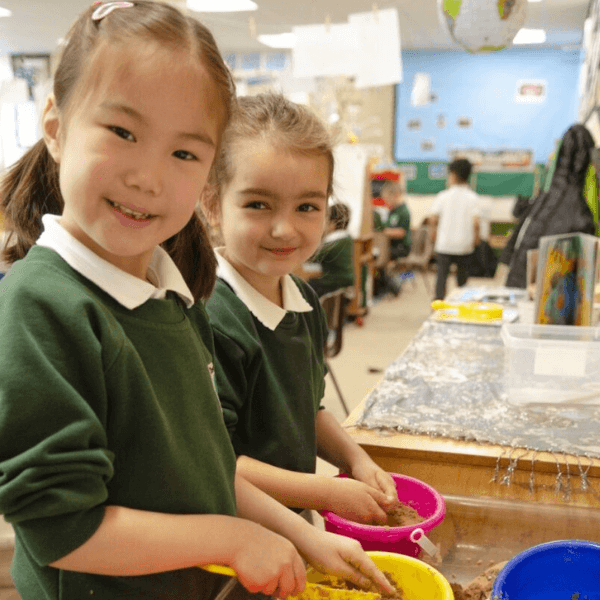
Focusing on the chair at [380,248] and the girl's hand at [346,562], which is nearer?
the girl's hand at [346,562]

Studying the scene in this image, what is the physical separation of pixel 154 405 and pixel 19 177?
0.39m

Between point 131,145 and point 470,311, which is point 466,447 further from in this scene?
point 470,311

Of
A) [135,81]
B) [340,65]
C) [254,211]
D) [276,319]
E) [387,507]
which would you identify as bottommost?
[387,507]

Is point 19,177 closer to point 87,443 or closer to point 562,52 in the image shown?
point 87,443

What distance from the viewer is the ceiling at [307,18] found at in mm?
7273

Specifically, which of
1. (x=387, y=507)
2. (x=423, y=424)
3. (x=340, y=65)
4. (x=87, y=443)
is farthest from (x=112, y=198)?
(x=340, y=65)

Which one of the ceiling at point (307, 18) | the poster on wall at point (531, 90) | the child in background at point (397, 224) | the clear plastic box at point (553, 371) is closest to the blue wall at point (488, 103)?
the poster on wall at point (531, 90)

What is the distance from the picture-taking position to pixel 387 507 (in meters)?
1.00

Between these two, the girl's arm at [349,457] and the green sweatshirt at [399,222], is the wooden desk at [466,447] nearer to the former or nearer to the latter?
the girl's arm at [349,457]

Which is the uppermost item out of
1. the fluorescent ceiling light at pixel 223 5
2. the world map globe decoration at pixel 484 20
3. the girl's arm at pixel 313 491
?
the fluorescent ceiling light at pixel 223 5

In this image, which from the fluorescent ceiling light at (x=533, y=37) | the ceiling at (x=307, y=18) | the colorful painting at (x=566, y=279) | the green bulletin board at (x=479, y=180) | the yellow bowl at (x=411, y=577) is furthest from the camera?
Result: the green bulletin board at (x=479, y=180)

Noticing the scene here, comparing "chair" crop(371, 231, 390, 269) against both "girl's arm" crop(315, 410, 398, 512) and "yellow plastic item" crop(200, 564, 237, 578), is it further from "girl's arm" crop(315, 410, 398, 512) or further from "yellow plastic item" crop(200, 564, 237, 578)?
"yellow plastic item" crop(200, 564, 237, 578)

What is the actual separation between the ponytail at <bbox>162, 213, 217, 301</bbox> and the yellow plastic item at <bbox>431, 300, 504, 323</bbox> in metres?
1.47

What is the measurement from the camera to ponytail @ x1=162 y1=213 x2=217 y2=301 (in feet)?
2.90
